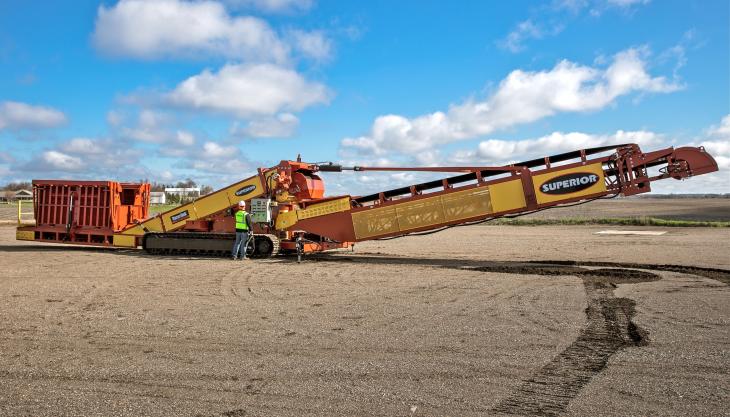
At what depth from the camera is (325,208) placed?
1521cm

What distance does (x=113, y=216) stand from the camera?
56.6 ft

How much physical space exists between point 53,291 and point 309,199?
24.0ft

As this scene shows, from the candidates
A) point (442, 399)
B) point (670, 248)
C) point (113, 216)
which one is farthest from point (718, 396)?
point (113, 216)

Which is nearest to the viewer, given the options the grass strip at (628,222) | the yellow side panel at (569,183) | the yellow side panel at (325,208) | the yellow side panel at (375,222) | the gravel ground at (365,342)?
the gravel ground at (365,342)

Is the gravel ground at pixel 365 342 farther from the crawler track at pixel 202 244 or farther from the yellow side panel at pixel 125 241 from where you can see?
the yellow side panel at pixel 125 241

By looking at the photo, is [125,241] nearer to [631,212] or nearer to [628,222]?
[628,222]

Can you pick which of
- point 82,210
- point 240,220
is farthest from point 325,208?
point 82,210

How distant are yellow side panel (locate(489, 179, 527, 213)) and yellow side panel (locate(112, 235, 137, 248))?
428 inches

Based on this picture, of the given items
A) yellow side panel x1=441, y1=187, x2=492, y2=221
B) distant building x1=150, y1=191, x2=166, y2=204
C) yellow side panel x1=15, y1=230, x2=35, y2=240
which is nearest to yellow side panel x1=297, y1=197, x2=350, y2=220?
yellow side panel x1=441, y1=187, x2=492, y2=221

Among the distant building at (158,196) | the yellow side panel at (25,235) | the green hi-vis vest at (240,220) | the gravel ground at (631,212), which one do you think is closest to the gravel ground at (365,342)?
the green hi-vis vest at (240,220)

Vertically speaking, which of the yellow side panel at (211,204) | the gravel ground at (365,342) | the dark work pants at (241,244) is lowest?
the gravel ground at (365,342)

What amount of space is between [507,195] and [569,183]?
140 cm

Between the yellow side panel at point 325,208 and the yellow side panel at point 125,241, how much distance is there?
5514 millimetres

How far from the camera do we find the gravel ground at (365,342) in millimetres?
4496
